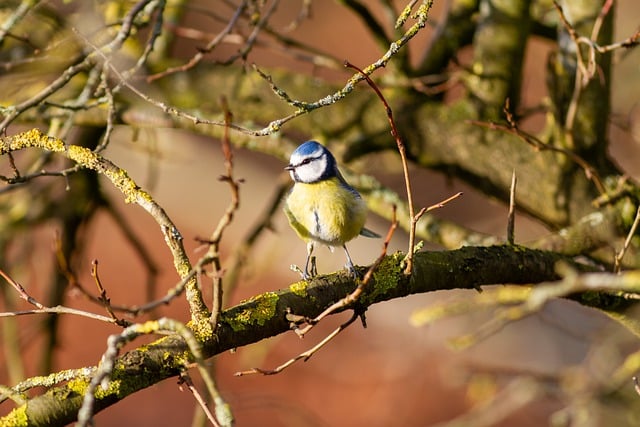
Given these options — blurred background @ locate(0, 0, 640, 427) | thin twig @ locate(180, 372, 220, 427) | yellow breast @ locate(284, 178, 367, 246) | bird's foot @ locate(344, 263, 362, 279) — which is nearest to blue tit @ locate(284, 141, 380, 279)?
yellow breast @ locate(284, 178, 367, 246)

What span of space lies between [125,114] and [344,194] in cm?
125

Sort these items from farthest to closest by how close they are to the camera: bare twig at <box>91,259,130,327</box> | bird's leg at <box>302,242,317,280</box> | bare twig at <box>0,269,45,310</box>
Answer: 1. bird's leg at <box>302,242,317,280</box>
2. bare twig at <box>0,269,45,310</box>
3. bare twig at <box>91,259,130,327</box>

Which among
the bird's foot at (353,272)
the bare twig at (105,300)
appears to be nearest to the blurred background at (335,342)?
the bird's foot at (353,272)

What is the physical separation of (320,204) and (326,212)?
3 cm

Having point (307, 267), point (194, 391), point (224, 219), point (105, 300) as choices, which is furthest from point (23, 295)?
point (307, 267)

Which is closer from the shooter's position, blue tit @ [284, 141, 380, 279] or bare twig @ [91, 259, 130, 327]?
bare twig @ [91, 259, 130, 327]

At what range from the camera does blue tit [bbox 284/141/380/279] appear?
90.7 inches

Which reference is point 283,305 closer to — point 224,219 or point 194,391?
point 194,391

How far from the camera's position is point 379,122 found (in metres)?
3.33

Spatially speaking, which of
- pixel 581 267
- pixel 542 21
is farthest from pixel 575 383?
pixel 542 21

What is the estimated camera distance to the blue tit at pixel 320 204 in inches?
90.7

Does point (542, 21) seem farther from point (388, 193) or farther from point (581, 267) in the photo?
point (581, 267)

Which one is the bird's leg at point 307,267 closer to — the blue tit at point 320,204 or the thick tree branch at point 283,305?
the blue tit at point 320,204

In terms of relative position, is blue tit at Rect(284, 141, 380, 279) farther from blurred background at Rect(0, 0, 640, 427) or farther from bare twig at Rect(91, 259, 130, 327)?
blurred background at Rect(0, 0, 640, 427)
